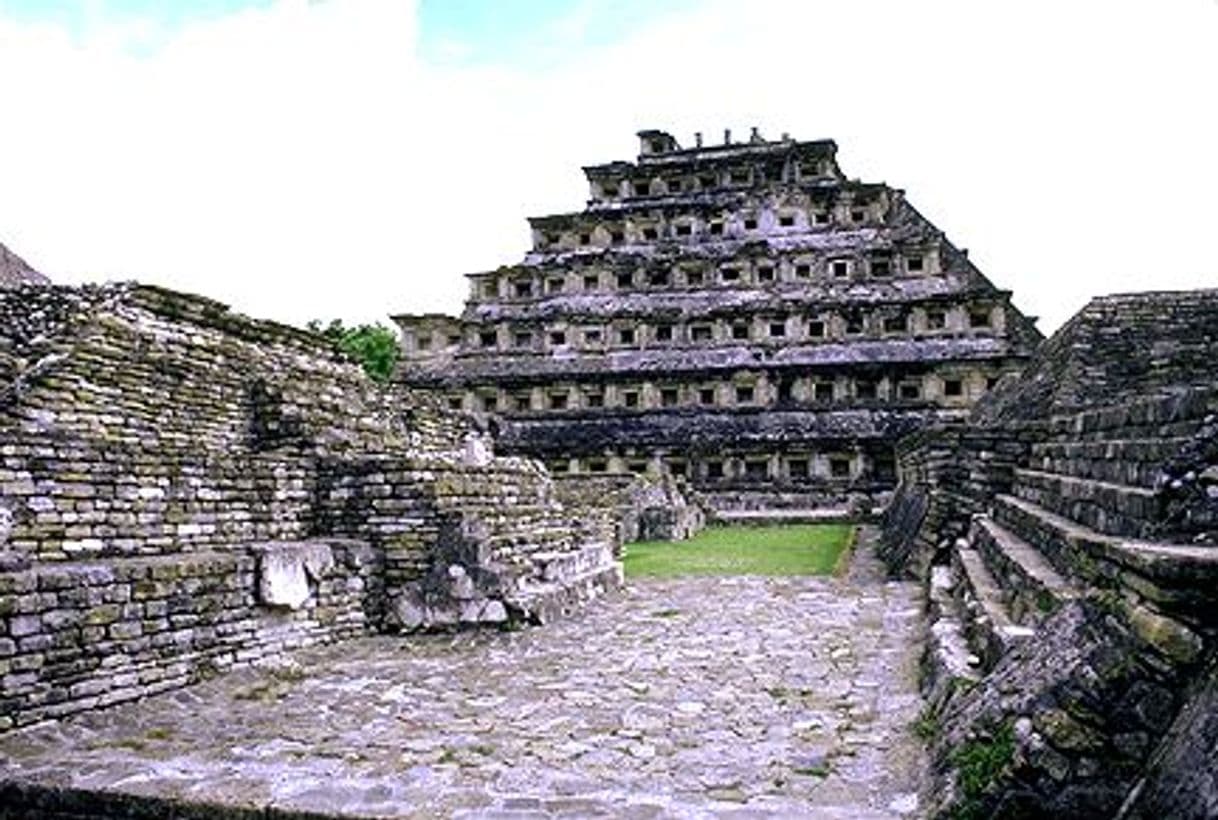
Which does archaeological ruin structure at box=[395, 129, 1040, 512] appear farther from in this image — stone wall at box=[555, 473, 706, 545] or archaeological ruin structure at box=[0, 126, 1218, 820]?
archaeological ruin structure at box=[0, 126, 1218, 820]

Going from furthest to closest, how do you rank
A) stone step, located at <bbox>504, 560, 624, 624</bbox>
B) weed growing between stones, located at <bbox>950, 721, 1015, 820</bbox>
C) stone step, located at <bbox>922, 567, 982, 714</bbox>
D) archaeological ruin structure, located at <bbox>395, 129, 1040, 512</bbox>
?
archaeological ruin structure, located at <bbox>395, 129, 1040, 512</bbox>
stone step, located at <bbox>504, 560, 624, 624</bbox>
stone step, located at <bbox>922, 567, 982, 714</bbox>
weed growing between stones, located at <bbox>950, 721, 1015, 820</bbox>

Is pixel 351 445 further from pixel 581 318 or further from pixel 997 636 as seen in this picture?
pixel 581 318

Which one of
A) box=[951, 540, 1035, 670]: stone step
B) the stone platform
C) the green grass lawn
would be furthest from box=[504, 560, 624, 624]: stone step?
box=[951, 540, 1035, 670]: stone step

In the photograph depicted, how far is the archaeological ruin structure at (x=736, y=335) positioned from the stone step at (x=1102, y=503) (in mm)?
18431

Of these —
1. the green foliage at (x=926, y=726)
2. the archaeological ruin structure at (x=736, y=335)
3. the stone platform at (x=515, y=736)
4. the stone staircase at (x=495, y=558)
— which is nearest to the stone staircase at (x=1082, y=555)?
the green foliage at (x=926, y=726)

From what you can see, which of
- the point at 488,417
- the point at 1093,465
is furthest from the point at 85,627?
the point at 488,417

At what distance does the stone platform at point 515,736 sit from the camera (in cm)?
470

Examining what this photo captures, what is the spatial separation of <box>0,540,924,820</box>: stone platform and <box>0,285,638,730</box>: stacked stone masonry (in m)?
0.37

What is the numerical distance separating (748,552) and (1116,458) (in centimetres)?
1125

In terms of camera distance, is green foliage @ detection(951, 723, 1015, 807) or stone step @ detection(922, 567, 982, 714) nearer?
green foliage @ detection(951, 723, 1015, 807)

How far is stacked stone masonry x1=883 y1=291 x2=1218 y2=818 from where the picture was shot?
3.34 meters

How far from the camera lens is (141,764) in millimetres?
5281

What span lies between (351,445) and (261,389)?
4.74ft

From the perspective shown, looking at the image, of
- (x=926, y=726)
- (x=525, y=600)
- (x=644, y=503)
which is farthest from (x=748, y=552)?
(x=926, y=726)
